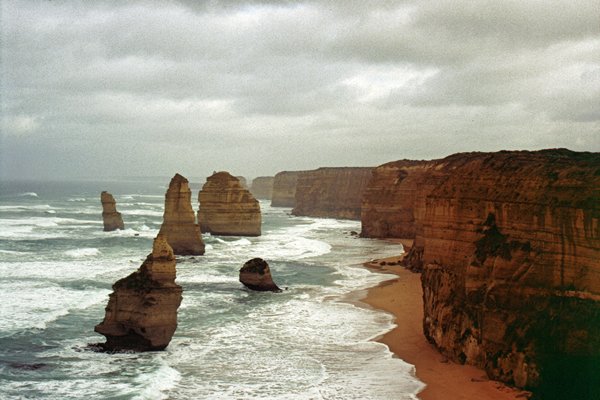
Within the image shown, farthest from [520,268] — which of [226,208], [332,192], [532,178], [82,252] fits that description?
[332,192]

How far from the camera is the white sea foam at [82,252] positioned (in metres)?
51.5

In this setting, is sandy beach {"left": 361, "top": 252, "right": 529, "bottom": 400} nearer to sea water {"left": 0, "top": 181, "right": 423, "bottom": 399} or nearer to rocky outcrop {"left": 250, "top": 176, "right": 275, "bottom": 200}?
sea water {"left": 0, "top": 181, "right": 423, "bottom": 399}

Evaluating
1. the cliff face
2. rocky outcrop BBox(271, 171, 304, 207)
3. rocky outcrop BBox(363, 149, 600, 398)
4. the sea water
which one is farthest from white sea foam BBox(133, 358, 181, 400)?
rocky outcrop BBox(271, 171, 304, 207)

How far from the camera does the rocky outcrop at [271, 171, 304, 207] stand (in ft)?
503

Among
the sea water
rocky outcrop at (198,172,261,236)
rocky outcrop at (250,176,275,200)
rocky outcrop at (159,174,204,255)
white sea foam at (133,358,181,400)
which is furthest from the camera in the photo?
rocky outcrop at (250,176,275,200)

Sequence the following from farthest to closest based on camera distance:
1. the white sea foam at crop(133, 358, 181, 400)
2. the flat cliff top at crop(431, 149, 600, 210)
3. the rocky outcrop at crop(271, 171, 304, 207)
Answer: the rocky outcrop at crop(271, 171, 304, 207), the white sea foam at crop(133, 358, 181, 400), the flat cliff top at crop(431, 149, 600, 210)

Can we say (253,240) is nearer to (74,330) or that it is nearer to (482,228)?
(74,330)

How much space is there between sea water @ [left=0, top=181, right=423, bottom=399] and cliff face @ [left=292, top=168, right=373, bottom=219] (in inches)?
2293

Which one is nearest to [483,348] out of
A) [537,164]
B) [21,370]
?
[537,164]

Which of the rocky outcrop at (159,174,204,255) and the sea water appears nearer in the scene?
the sea water

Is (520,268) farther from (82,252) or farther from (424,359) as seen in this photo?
(82,252)

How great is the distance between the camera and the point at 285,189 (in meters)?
155

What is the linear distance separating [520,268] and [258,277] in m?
20.6

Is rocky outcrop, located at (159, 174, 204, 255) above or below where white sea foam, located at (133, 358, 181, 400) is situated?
above
